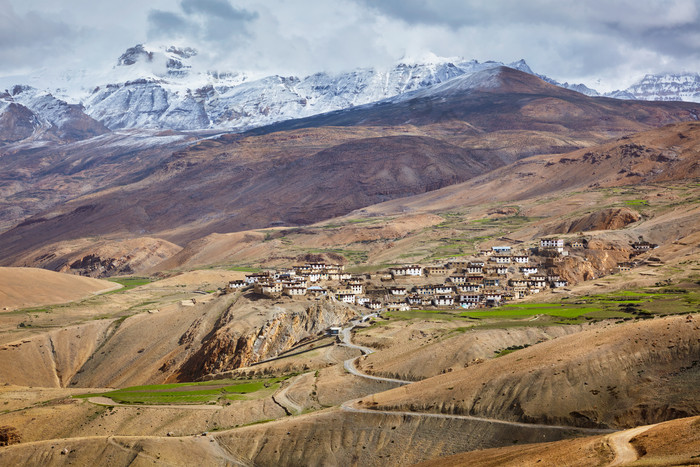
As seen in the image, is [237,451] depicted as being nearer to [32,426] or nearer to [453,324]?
[32,426]

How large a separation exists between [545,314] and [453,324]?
11.8 metres

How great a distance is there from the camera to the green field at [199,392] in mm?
77713

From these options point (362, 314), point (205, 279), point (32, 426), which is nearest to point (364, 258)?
point (205, 279)

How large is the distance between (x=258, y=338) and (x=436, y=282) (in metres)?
39.3

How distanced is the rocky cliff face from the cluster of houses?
23.6ft

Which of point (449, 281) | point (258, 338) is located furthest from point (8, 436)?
point (449, 281)

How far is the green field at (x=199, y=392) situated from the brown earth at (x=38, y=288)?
258 ft

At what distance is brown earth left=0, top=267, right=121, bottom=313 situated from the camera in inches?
6358

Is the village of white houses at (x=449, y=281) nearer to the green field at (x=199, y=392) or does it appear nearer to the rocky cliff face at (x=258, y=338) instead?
the rocky cliff face at (x=258, y=338)

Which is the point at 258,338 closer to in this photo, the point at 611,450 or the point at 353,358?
the point at 353,358

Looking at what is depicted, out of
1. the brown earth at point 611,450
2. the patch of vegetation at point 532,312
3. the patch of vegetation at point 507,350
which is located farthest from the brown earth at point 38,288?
the brown earth at point 611,450

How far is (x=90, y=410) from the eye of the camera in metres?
76.1

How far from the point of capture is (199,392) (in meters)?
82.2

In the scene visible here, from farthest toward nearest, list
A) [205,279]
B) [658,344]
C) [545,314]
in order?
1. [205,279]
2. [545,314]
3. [658,344]
